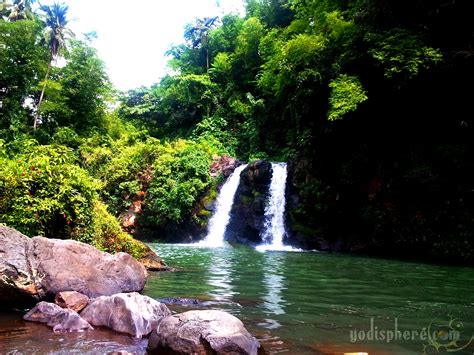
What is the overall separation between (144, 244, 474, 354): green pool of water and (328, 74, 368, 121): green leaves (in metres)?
5.94

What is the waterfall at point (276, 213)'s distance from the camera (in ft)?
63.1

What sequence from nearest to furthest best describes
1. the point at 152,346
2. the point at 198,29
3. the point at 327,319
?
the point at 152,346
the point at 327,319
the point at 198,29

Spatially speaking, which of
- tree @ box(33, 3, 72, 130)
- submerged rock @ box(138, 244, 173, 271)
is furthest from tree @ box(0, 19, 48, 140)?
submerged rock @ box(138, 244, 173, 271)

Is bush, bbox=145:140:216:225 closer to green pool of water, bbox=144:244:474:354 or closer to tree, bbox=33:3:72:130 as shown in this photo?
green pool of water, bbox=144:244:474:354

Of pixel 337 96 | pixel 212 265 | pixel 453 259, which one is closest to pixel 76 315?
pixel 212 265

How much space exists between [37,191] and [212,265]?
5307 millimetres

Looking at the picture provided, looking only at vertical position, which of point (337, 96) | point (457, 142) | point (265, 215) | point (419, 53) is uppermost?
point (419, 53)

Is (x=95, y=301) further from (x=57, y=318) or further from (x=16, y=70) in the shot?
(x=16, y=70)

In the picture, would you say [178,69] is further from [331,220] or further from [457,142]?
[457,142]

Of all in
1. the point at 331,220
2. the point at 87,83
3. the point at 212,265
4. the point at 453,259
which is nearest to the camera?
the point at 212,265

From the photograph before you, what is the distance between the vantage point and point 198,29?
3659 cm

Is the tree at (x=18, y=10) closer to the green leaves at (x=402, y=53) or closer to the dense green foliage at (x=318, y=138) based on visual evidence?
the dense green foliage at (x=318, y=138)

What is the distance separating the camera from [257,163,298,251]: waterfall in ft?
63.1

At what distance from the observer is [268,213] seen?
19.9 meters
